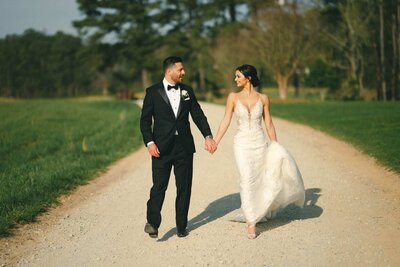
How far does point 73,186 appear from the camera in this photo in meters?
9.43

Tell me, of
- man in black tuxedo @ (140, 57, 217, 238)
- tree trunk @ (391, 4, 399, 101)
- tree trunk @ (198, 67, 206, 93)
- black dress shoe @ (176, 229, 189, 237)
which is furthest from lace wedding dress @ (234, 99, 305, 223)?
tree trunk @ (198, 67, 206, 93)

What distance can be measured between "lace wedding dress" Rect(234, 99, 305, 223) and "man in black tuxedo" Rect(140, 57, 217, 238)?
0.65m

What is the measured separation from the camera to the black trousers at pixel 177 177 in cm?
590

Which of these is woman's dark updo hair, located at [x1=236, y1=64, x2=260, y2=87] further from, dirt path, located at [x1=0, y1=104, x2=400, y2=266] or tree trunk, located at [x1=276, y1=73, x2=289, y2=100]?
tree trunk, located at [x1=276, y1=73, x2=289, y2=100]

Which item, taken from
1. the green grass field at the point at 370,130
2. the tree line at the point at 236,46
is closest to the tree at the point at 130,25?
the tree line at the point at 236,46

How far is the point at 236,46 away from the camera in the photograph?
162 ft

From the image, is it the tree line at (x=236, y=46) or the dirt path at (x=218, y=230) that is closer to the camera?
the dirt path at (x=218, y=230)

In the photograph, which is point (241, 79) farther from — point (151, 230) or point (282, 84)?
point (282, 84)

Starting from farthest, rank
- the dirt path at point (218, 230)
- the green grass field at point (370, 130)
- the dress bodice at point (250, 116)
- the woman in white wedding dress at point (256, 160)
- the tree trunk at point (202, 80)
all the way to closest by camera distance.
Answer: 1. the tree trunk at point (202, 80)
2. the green grass field at point (370, 130)
3. the dress bodice at point (250, 116)
4. the woman in white wedding dress at point (256, 160)
5. the dirt path at point (218, 230)

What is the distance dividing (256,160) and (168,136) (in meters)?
1.14

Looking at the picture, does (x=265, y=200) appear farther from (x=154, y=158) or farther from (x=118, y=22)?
(x=118, y=22)

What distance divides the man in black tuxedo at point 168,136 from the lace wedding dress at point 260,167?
25.6 inches

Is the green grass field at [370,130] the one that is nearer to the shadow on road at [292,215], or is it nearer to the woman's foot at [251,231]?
the shadow on road at [292,215]

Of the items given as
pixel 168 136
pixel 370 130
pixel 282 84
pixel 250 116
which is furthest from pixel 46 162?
pixel 282 84
